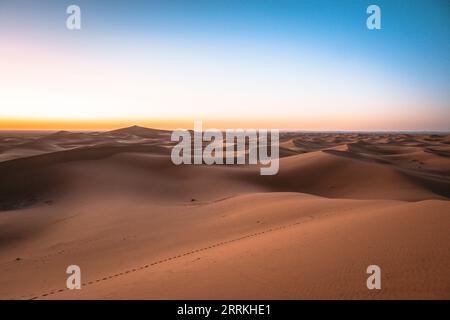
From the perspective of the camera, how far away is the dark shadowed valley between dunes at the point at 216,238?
418 centimetres

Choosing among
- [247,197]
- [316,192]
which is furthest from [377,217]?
[316,192]

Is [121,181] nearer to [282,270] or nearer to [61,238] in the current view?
[61,238]

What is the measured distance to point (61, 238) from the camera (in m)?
9.66

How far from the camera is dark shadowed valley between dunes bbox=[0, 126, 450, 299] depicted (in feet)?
13.7

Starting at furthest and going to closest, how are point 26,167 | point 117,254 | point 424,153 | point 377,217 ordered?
point 424,153 < point 26,167 < point 117,254 < point 377,217

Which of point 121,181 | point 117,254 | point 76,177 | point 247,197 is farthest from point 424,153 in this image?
point 117,254

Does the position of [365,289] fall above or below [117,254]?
above

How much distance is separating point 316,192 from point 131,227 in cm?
1206

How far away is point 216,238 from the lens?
7.86 meters

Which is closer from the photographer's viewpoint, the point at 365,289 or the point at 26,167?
→ the point at 365,289

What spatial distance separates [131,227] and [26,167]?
13.9 m

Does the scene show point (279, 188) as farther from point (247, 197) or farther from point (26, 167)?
point (26, 167)
